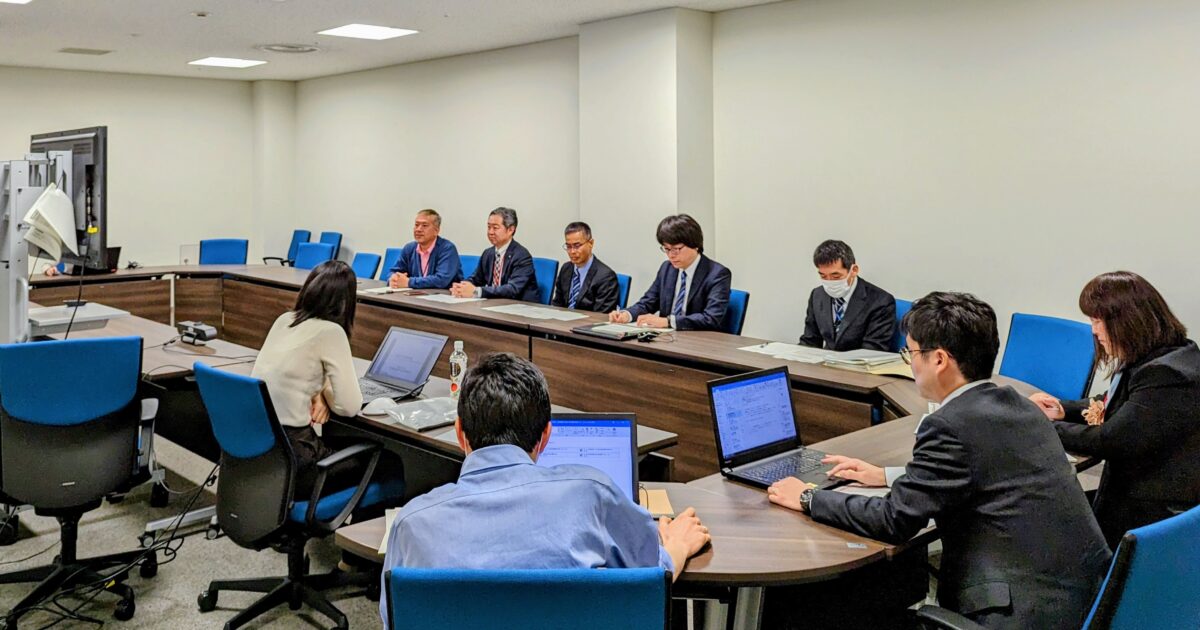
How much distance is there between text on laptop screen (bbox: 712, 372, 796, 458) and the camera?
244 centimetres

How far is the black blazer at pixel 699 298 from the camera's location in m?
4.73

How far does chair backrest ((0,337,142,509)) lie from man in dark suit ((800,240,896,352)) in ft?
10.0

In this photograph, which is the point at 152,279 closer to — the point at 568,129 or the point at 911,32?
the point at 568,129

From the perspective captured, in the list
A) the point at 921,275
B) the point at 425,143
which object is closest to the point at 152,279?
the point at 425,143

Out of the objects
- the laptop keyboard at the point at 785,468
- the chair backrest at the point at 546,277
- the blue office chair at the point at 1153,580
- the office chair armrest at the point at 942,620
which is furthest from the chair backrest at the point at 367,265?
the blue office chair at the point at 1153,580

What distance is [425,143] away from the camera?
885cm

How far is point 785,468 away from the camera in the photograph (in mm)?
2461

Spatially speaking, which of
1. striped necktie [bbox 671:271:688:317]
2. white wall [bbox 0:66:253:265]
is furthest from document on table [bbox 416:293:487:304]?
white wall [bbox 0:66:253:265]

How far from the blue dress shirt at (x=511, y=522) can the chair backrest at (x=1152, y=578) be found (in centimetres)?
84

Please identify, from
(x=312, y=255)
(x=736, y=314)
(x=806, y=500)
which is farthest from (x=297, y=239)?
(x=806, y=500)


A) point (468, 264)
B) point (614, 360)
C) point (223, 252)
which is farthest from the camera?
point (223, 252)

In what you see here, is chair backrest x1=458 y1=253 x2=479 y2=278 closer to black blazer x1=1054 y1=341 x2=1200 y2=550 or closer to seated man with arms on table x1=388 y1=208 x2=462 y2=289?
seated man with arms on table x1=388 y1=208 x2=462 y2=289

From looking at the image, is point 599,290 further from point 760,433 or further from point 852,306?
point 760,433

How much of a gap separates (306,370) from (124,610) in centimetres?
105
